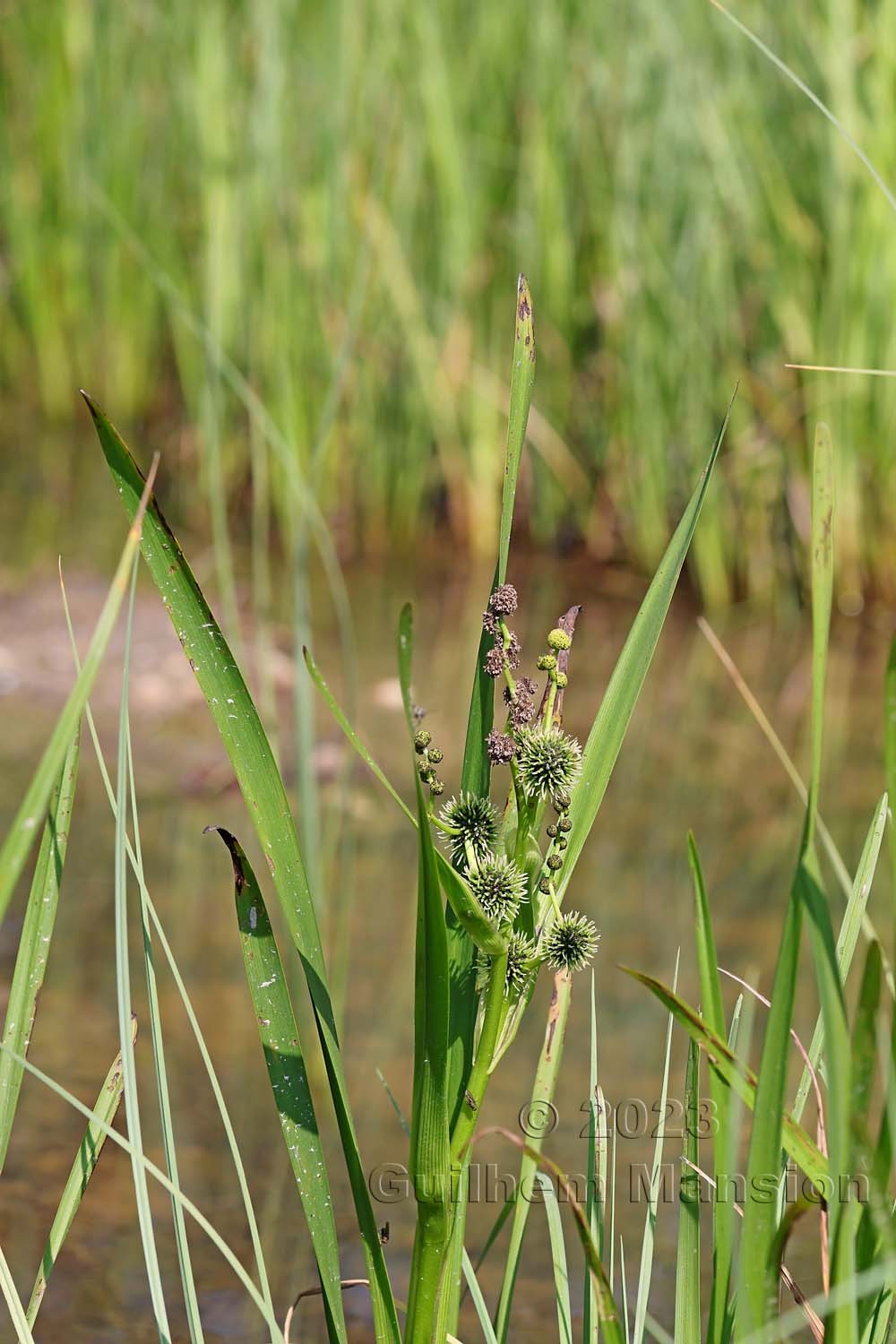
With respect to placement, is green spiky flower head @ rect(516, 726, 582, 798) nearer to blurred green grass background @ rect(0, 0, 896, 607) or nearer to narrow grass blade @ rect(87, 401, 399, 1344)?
narrow grass blade @ rect(87, 401, 399, 1344)

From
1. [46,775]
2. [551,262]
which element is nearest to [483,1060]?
[46,775]

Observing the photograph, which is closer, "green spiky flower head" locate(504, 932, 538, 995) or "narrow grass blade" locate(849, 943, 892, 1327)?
"narrow grass blade" locate(849, 943, 892, 1327)

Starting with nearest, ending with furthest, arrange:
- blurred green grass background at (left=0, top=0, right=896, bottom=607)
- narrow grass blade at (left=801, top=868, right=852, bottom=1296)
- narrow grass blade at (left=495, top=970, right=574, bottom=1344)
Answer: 1. narrow grass blade at (left=801, top=868, right=852, bottom=1296)
2. narrow grass blade at (left=495, top=970, right=574, bottom=1344)
3. blurred green grass background at (left=0, top=0, right=896, bottom=607)

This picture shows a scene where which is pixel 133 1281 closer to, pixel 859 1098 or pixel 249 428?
pixel 859 1098

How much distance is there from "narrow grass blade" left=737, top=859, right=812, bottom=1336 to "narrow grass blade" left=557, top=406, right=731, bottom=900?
0.40ft

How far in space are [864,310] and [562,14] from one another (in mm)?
850

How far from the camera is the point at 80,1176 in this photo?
70 centimetres

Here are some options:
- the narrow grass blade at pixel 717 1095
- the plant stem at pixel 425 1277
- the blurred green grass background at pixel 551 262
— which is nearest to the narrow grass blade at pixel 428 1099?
the plant stem at pixel 425 1277

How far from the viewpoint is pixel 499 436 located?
2.74 metres

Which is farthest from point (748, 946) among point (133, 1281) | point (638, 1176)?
point (133, 1281)

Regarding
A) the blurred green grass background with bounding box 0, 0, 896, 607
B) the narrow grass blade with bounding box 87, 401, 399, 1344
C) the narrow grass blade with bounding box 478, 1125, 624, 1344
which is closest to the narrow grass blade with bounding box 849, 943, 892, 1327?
the narrow grass blade with bounding box 478, 1125, 624, 1344

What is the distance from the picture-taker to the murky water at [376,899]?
42.3 inches

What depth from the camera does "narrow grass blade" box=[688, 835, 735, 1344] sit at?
2.04 feet

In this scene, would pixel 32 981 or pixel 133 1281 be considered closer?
pixel 32 981
